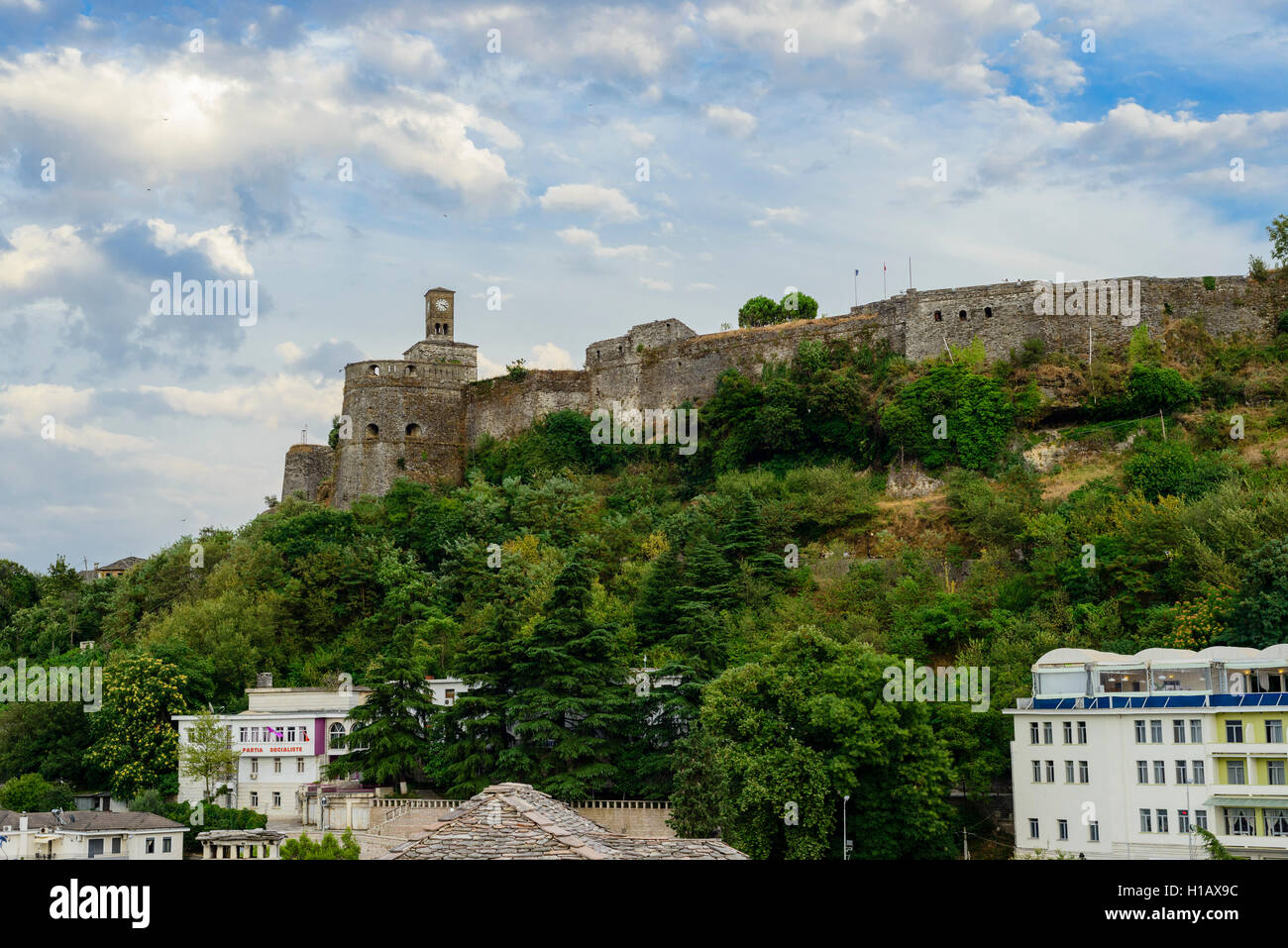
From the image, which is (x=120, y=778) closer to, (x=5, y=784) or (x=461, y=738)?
(x=5, y=784)

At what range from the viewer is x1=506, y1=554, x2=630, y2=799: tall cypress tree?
36.8 meters

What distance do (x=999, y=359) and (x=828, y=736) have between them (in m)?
22.5

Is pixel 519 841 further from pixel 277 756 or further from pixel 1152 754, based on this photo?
pixel 277 756

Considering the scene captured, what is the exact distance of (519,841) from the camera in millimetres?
13188

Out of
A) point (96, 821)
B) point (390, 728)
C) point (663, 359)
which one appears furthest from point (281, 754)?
point (663, 359)

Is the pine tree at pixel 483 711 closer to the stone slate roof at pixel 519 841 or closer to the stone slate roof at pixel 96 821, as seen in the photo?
the stone slate roof at pixel 96 821

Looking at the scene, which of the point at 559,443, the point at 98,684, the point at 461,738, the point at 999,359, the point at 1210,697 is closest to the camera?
the point at 1210,697

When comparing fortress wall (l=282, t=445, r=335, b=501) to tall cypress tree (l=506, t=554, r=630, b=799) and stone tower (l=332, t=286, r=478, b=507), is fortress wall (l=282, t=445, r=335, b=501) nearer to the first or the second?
stone tower (l=332, t=286, r=478, b=507)

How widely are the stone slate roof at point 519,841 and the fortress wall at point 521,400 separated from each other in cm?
4667

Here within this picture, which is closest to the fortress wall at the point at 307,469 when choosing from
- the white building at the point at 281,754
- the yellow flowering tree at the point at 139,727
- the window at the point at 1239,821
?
the yellow flowering tree at the point at 139,727

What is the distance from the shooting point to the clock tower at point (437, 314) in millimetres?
67875

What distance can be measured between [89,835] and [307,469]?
32.8 meters

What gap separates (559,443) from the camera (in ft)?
197
